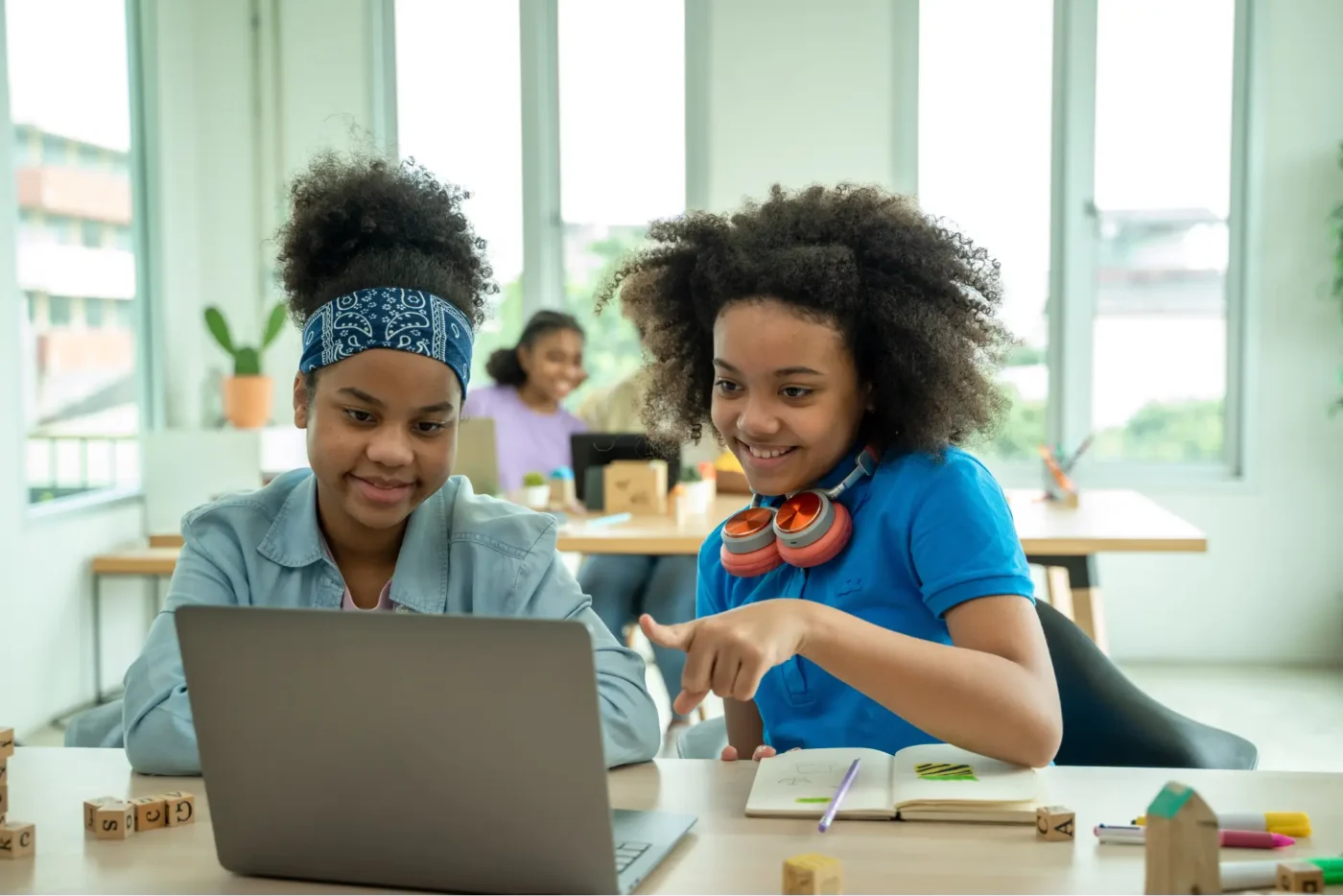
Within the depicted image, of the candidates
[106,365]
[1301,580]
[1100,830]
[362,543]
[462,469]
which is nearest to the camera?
[1100,830]

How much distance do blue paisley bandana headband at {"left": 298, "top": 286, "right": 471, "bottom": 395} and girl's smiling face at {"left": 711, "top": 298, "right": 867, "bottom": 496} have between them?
0.32m

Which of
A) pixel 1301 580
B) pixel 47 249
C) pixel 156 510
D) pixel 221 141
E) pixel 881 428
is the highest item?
pixel 221 141

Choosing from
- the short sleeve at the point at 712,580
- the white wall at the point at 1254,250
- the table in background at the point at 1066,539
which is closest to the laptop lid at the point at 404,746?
the short sleeve at the point at 712,580

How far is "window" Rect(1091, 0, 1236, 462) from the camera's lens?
5.46m

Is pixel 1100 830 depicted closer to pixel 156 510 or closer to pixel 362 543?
pixel 362 543

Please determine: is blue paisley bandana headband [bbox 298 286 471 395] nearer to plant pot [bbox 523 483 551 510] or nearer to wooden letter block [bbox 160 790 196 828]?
wooden letter block [bbox 160 790 196 828]

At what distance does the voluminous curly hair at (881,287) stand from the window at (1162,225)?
13.6ft

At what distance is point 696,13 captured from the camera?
568 cm

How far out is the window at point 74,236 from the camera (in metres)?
4.45

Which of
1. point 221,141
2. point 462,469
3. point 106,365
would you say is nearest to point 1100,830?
point 462,469

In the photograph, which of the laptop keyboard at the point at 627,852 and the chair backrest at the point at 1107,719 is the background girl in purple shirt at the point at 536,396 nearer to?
the chair backrest at the point at 1107,719

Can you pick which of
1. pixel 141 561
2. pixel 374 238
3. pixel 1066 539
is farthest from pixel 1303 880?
pixel 141 561

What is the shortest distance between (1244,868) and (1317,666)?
4910 millimetres

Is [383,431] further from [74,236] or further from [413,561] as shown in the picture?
[74,236]
